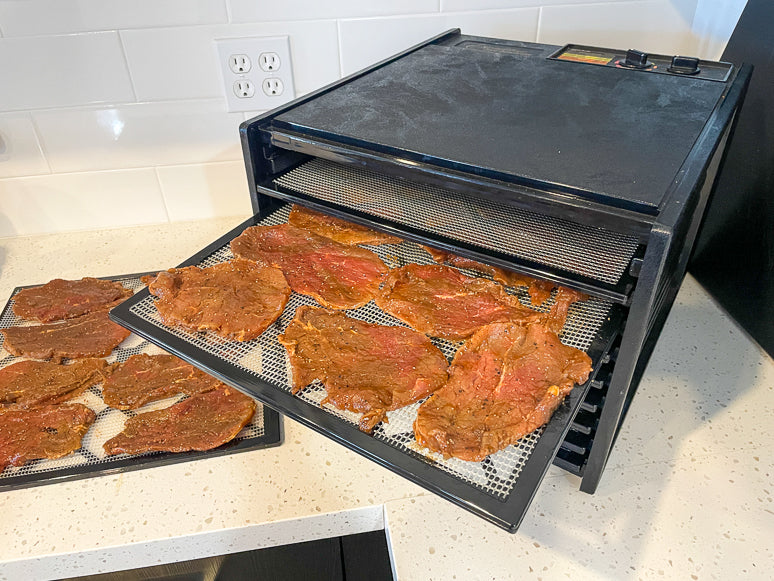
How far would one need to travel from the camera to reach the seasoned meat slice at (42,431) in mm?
828

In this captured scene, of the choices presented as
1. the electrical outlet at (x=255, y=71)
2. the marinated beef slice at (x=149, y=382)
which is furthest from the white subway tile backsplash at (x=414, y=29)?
the marinated beef slice at (x=149, y=382)

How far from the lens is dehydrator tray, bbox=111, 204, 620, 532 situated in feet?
1.71

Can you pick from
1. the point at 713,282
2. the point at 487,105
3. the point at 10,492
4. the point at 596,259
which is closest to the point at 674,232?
the point at 596,259

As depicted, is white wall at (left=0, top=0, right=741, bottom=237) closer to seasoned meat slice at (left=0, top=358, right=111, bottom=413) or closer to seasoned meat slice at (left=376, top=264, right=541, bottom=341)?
seasoned meat slice at (left=0, top=358, right=111, bottom=413)

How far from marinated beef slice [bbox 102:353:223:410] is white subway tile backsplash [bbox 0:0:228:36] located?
67 cm

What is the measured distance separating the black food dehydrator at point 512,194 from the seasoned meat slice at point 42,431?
25cm

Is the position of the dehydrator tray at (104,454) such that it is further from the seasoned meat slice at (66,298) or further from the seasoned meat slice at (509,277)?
the seasoned meat slice at (509,277)

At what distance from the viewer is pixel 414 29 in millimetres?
1172

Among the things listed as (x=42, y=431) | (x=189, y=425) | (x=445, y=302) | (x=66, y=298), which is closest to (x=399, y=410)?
(x=445, y=302)

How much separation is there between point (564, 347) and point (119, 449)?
2.14 feet

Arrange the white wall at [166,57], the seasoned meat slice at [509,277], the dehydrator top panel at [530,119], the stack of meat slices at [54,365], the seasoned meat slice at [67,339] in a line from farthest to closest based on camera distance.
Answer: the white wall at [166,57] → the seasoned meat slice at [67,339] → the stack of meat slices at [54,365] → the seasoned meat slice at [509,277] → the dehydrator top panel at [530,119]

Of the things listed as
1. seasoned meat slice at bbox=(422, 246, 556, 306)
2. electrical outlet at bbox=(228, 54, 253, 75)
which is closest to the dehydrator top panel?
seasoned meat slice at bbox=(422, 246, 556, 306)

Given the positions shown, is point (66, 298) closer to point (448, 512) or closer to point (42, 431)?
point (42, 431)

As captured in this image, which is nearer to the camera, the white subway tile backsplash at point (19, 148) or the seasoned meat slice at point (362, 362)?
the seasoned meat slice at point (362, 362)
